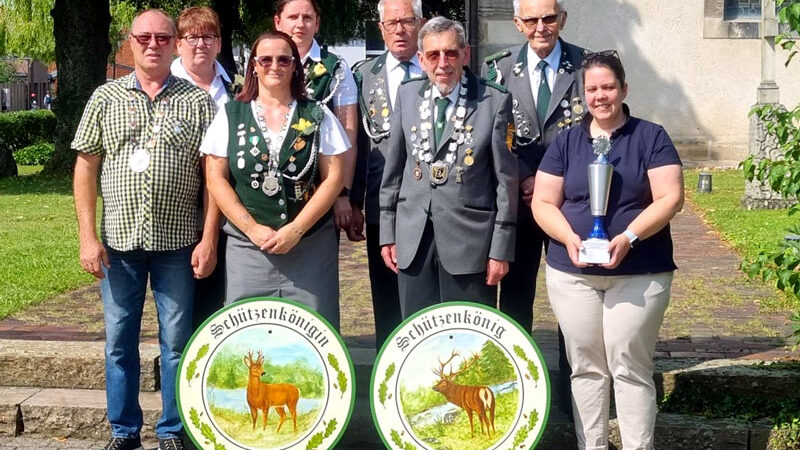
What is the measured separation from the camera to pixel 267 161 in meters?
5.28

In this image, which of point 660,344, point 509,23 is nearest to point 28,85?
point 509,23

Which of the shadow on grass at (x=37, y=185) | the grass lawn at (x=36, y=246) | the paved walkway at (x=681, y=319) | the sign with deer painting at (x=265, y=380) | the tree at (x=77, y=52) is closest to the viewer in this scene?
the sign with deer painting at (x=265, y=380)

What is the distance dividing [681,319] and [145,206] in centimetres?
420

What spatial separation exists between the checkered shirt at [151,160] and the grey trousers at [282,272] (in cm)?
27

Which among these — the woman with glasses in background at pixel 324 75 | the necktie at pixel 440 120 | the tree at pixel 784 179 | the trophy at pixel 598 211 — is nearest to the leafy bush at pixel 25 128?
the woman with glasses in background at pixel 324 75

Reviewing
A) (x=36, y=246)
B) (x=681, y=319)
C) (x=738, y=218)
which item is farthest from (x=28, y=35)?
(x=681, y=319)

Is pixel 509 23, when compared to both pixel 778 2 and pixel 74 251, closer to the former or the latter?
pixel 74 251

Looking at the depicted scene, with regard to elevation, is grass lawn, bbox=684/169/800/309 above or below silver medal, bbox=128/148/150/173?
below

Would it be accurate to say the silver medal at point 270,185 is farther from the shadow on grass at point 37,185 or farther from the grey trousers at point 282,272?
the shadow on grass at point 37,185

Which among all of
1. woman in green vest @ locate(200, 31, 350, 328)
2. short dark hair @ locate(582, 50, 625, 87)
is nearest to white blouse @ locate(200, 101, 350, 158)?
woman in green vest @ locate(200, 31, 350, 328)

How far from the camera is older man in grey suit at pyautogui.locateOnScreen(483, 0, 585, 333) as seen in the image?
5594mm

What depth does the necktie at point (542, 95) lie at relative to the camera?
18.5ft

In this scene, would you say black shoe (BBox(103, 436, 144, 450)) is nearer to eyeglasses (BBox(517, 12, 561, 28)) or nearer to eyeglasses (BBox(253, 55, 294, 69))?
eyeglasses (BBox(253, 55, 294, 69))

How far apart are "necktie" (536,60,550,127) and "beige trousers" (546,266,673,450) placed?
876 mm
